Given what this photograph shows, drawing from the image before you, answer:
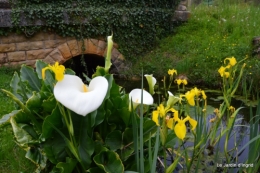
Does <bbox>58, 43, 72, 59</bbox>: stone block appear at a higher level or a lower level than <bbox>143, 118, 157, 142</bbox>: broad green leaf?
lower

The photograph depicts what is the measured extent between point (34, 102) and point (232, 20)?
6607 millimetres

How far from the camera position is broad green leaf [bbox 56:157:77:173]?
4.43 feet

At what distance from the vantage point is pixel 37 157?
1548 mm

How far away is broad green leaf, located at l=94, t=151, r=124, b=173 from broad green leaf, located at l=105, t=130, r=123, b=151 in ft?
0.20

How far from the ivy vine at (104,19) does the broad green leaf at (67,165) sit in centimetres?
420

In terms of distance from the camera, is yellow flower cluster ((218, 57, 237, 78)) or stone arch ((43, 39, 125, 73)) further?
stone arch ((43, 39, 125, 73))

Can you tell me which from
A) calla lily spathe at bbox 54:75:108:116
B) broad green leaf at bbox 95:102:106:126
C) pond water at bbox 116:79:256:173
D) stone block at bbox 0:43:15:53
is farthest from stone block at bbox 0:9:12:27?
calla lily spathe at bbox 54:75:108:116

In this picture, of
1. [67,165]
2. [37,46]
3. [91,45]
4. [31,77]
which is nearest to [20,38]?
[37,46]

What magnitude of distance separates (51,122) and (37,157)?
1.10ft

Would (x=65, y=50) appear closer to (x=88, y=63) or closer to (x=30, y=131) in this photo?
(x=88, y=63)

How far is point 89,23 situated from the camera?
5.62m

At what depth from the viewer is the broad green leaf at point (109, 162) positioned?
136 centimetres

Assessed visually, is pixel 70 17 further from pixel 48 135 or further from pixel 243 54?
pixel 48 135

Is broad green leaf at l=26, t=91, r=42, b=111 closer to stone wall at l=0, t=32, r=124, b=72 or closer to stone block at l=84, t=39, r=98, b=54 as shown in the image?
stone wall at l=0, t=32, r=124, b=72
